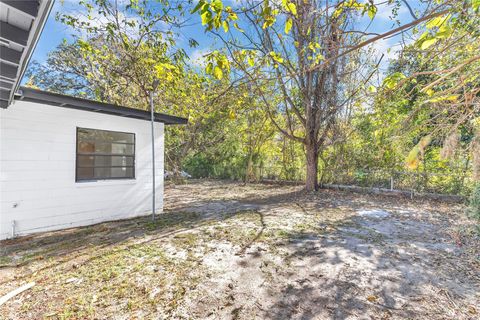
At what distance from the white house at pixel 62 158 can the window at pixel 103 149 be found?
0.07 ft

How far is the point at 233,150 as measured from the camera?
12.2 meters

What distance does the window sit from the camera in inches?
177

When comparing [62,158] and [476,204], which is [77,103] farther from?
[476,204]

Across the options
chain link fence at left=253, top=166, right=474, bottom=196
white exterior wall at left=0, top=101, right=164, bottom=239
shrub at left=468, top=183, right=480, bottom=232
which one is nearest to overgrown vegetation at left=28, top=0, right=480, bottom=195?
chain link fence at left=253, top=166, right=474, bottom=196

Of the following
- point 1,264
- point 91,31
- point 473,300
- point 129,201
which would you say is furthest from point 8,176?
point 473,300

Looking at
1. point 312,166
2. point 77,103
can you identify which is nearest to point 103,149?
point 77,103

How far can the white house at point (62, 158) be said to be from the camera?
352 cm

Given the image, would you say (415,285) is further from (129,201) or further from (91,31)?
(91,31)

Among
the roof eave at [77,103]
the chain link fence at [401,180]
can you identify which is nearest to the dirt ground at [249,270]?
the roof eave at [77,103]

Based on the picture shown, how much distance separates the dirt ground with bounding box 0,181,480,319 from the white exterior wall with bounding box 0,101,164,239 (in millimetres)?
369

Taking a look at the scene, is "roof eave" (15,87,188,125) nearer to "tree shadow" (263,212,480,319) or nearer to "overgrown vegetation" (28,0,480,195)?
"overgrown vegetation" (28,0,480,195)

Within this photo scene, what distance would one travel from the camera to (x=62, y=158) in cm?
404

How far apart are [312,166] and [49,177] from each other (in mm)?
7302

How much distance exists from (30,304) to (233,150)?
34.3 ft
